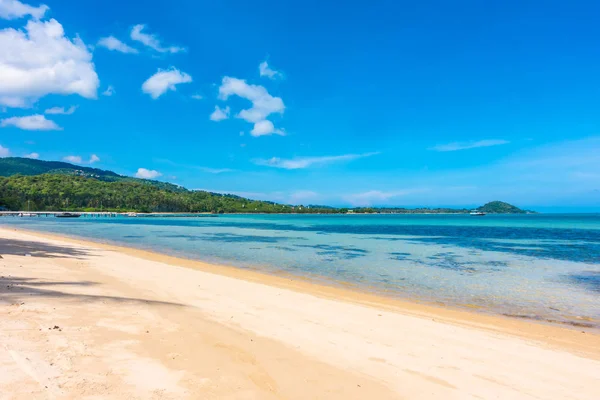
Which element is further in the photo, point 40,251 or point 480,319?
point 40,251

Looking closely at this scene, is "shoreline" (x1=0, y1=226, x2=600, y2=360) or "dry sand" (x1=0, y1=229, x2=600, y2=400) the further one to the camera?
"shoreline" (x1=0, y1=226, x2=600, y2=360)

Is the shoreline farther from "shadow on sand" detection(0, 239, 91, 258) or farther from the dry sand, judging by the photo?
"shadow on sand" detection(0, 239, 91, 258)

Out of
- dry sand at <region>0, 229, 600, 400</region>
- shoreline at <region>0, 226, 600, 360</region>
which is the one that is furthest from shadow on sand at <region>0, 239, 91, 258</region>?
shoreline at <region>0, 226, 600, 360</region>

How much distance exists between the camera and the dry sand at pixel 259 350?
499 centimetres

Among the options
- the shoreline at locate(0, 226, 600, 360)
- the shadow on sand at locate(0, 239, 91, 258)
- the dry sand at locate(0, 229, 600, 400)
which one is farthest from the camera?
the shadow on sand at locate(0, 239, 91, 258)

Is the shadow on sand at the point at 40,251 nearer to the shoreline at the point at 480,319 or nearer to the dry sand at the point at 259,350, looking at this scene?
the dry sand at the point at 259,350

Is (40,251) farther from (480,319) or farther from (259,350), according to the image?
(480,319)

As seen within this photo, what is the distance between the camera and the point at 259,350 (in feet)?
21.9

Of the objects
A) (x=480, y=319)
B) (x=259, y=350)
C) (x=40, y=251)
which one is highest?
(x=259, y=350)

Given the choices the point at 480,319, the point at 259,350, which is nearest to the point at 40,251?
the point at 259,350

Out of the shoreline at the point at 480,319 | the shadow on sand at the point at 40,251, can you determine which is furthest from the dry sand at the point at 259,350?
the shadow on sand at the point at 40,251

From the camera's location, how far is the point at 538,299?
1531cm

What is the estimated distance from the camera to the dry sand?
4992 millimetres

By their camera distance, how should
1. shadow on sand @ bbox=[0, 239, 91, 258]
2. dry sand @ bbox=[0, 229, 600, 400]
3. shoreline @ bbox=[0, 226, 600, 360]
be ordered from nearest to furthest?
dry sand @ bbox=[0, 229, 600, 400]
shoreline @ bbox=[0, 226, 600, 360]
shadow on sand @ bbox=[0, 239, 91, 258]
